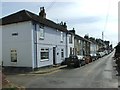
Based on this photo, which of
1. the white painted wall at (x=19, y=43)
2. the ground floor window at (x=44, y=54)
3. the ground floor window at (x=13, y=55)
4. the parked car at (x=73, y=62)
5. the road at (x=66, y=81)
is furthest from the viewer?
the parked car at (x=73, y=62)

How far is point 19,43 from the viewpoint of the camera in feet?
85.1

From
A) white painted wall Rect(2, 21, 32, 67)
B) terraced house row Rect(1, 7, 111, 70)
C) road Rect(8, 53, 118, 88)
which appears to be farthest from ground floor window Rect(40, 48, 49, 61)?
road Rect(8, 53, 118, 88)

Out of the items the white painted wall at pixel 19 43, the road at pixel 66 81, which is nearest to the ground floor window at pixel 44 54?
the white painted wall at pixel 19 43

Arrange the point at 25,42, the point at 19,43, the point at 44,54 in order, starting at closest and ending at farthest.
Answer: the point at 25,42, the point at 19,43, the point at 44,54

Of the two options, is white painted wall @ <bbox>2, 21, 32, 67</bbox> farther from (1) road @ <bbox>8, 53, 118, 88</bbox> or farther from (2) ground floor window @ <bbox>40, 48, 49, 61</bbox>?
(1) road @ <bbox>8, 53, 118, 88</bbox>

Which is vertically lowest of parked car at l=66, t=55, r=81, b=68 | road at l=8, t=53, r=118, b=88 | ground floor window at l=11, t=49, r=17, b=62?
road at l=8, t=53, r=118, b=88

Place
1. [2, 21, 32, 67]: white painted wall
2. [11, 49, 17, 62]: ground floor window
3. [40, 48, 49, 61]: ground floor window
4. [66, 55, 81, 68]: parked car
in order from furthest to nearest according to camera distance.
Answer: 1. [66, 55, 81, 68]: parked car
2. [40, 48, 49, 61]: ground floor window
3. [11, 49, 17, 62]: ground floor window
4. [2, 21, 32, 67]: white painted wall

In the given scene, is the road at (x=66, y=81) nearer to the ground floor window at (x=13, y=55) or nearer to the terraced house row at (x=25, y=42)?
the terraced house row at (x=25, y=42)

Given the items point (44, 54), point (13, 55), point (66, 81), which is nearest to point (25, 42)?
point (13, 55)

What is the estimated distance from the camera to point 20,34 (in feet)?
85.1

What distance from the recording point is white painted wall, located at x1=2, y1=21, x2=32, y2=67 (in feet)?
82.7

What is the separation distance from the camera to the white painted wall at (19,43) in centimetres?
2522

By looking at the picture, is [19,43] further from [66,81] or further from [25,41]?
[66,81]

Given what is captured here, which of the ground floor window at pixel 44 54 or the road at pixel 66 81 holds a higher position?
the ground floor window at pixel 44 54
